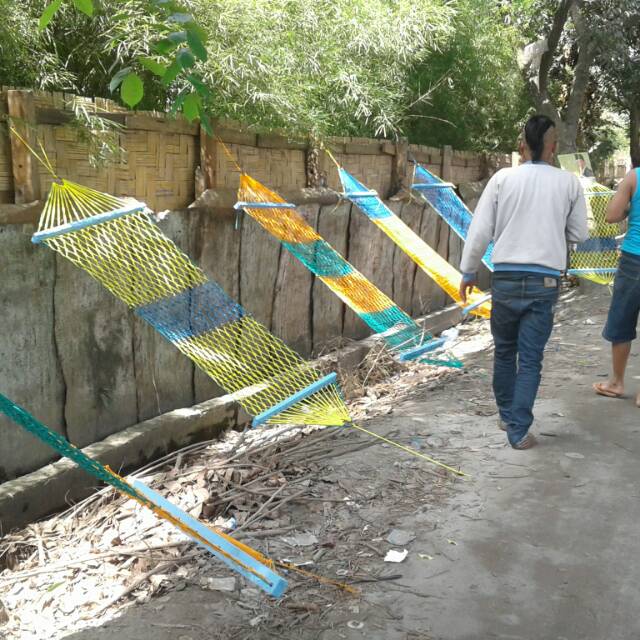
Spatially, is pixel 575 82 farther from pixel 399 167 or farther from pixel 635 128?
pixel 399 167

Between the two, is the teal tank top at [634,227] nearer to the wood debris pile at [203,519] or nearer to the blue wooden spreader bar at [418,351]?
the blue wooden spreader bar at [418,351]

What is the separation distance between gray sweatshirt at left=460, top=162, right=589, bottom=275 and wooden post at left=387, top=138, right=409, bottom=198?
7.42 ft

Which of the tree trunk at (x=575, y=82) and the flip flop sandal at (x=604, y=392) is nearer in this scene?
the flip flop sandal at (x=604, y=392)

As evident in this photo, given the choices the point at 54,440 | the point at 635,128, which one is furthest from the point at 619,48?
the point at 54,440

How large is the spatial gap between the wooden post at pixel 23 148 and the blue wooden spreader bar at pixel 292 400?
117 cm

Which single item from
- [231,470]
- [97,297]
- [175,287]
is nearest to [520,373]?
[231,470]

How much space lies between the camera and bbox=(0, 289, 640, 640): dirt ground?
6.89 feet

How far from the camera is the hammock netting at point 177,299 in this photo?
2629mm

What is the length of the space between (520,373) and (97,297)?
1847 mm

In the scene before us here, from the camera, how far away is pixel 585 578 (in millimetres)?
2303

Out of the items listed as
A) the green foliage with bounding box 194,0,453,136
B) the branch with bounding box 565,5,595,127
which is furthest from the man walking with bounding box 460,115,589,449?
the branch with bounding box 565,5,595,127

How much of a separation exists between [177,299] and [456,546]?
1.41 meters

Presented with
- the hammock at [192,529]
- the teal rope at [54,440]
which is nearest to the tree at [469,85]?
the hammock at [192,529]

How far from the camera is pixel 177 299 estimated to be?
9.81 feet
